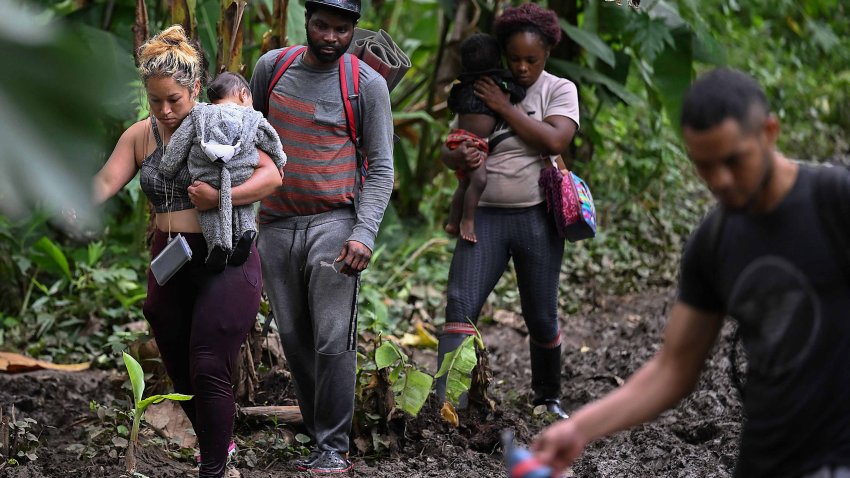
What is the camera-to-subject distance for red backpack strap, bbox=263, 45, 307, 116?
395cm

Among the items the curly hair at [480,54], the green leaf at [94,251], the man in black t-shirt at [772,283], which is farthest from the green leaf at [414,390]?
the green leaf at [94,251]

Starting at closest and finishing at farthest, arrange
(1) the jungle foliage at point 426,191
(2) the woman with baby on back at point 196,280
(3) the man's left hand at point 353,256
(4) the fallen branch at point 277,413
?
1. (2) the woman with baby on back at point 196,280
2. (3) the man's left hand at point 353,256
3. (4) the fallen branch at point 277,413
4. (1) the jungle foliage at point 426,191

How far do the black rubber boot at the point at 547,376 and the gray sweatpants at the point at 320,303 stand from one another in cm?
109

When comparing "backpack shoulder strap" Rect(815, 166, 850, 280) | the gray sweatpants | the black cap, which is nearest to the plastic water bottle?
"backpack shoulder strap" Rect(815, 166, 850, 280)

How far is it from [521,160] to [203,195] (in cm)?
156

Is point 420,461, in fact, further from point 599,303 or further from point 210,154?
point 599,303

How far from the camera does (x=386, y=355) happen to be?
14.1 feet

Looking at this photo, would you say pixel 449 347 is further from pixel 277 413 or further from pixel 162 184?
pixel 162 184

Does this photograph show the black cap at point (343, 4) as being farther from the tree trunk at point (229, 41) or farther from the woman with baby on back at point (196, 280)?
the tree trunk at point (229, 41)

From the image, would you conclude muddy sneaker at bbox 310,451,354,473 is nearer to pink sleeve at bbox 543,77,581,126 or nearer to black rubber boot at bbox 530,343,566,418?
black rubber boot at bbox 530,343,566,418

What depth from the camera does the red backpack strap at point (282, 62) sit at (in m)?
3.95

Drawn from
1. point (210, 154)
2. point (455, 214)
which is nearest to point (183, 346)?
point (210, 154)

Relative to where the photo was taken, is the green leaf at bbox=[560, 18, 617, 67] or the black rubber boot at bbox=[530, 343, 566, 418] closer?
the black rubber boot at bbox=[530, 343, 566, 418]

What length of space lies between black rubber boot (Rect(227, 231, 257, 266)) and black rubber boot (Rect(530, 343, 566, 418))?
5.58ft
